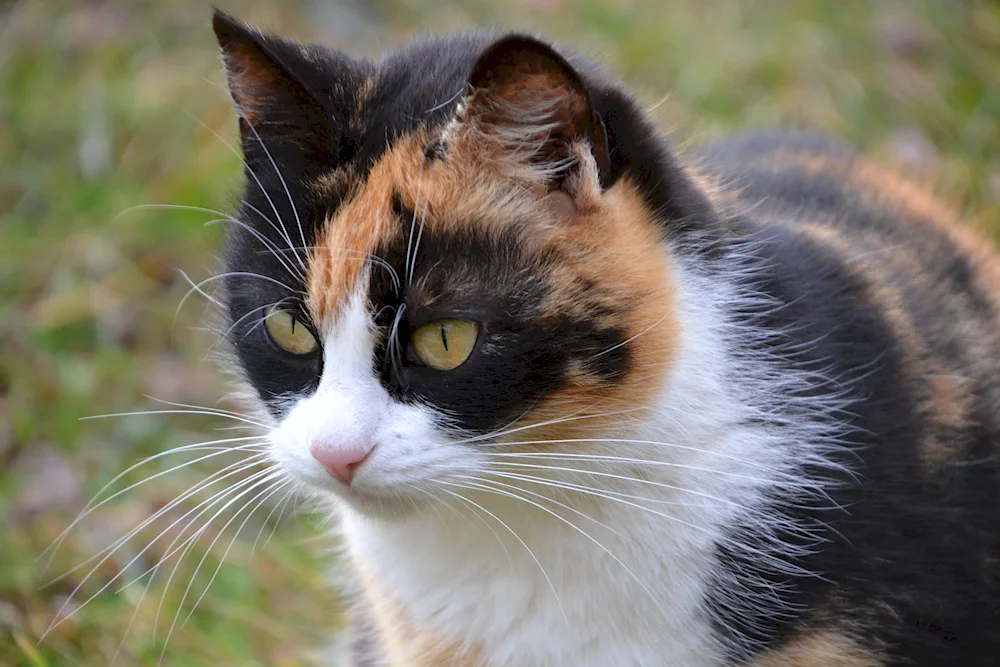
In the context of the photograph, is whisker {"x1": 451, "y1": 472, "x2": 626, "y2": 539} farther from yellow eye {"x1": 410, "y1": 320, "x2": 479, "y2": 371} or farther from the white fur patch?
yellow eye {"x1": 410, "y1": 320, "x2": 479, "y2": 371}

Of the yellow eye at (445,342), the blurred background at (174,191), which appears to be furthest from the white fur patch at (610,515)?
the blurred background at (174,191)

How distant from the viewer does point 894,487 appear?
1.91m

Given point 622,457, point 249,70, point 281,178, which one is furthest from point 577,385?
point 249,70

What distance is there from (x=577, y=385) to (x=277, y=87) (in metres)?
0.73

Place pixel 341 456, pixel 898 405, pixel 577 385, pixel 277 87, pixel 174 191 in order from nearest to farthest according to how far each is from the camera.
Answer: pixel 341 456 < pixel 577 385 < pixel 277 87 < pixel 898 405 < pixel 174 191

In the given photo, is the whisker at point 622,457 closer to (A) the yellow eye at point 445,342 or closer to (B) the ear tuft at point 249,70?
(A) the yellow eye at point 445,342

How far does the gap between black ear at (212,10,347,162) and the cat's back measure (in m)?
0.78

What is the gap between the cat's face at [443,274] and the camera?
1.63m

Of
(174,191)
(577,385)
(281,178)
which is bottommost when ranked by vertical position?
(577,385)

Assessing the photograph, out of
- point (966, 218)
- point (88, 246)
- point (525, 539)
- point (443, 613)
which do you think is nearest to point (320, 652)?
point (443, 613)

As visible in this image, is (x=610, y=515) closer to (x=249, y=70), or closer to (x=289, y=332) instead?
(x=289, y=332)

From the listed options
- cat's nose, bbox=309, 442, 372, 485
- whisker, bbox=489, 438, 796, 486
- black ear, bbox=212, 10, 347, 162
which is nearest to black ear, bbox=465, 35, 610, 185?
Answer: black ear, bbox=212, 10, 347, 162

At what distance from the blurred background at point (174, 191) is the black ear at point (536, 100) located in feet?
1.82

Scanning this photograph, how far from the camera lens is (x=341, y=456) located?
1588 mm
